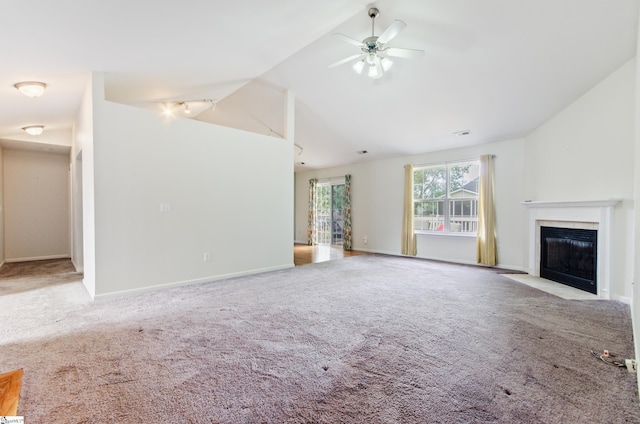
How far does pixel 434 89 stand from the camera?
458 centimetres

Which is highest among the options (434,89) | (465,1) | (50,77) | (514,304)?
(465,1)

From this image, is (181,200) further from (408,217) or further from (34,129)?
(408,217)

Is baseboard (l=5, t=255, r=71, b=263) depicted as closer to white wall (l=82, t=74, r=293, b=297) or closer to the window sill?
white wall (l=82, t=74, r=293, b=297)

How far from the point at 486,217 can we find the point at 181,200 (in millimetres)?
5884

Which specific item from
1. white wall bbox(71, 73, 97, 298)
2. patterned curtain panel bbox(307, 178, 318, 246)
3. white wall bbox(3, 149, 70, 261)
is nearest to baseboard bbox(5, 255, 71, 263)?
white wall bbox(3, 149, 70, 261)

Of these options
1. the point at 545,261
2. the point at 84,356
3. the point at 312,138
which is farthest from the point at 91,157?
the point at 545,261

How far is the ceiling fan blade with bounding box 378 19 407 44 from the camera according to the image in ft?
9.12

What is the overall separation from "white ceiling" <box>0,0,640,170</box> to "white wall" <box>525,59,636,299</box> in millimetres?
250

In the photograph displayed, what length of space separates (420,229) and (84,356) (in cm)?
669

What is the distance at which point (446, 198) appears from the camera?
6.77 metres

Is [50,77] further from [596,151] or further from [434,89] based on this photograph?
[596,151]

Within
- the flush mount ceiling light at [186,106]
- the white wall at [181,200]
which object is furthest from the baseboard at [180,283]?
the flush mount ceiling light at [186,106]

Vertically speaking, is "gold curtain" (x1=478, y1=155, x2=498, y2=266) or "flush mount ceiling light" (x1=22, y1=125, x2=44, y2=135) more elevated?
"flush mount ceiling light" (x1=22, y1=125, x2=44, y2=135)

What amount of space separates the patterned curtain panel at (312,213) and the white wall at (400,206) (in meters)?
0.31
